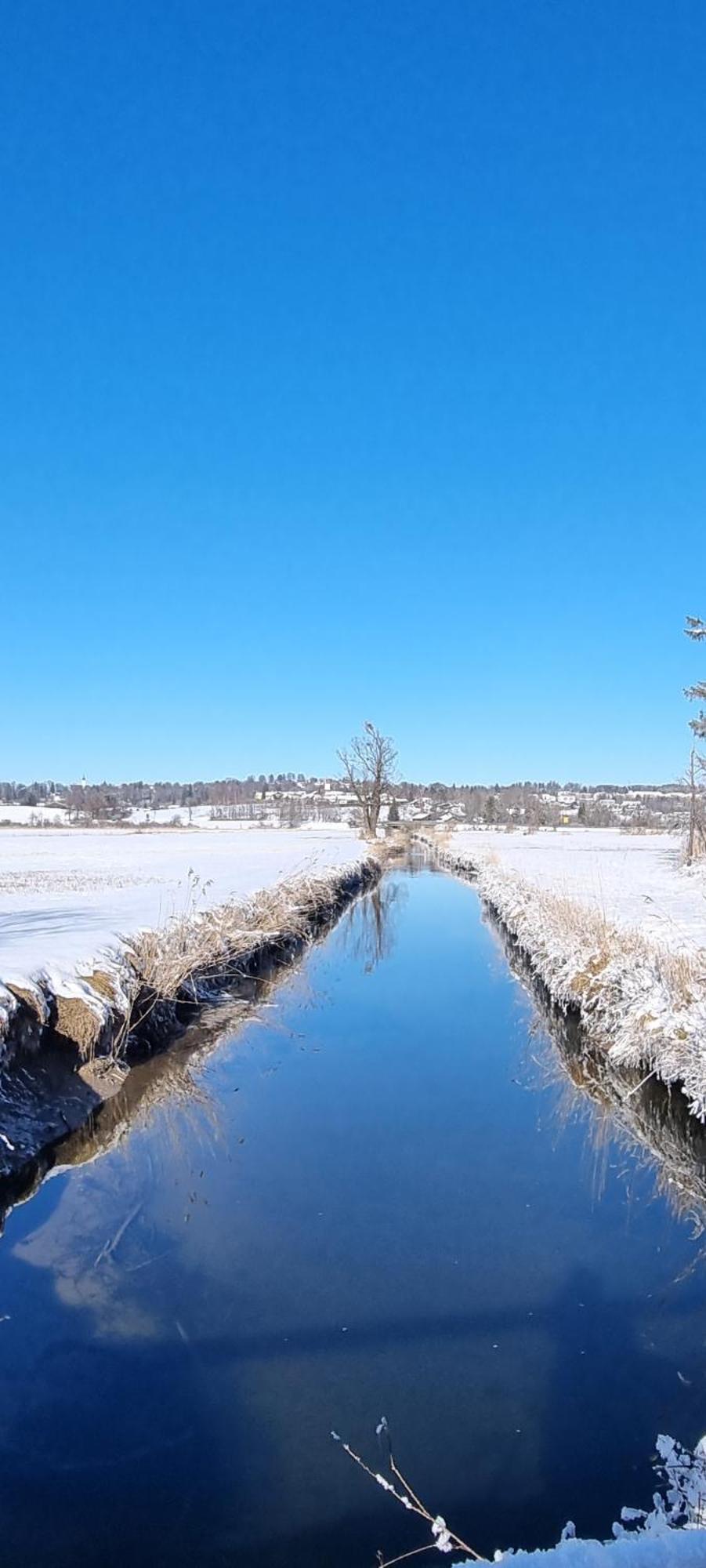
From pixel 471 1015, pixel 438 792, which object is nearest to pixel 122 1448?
pixel 471 1015

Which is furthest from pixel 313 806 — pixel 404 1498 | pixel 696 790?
pixel 404 1498

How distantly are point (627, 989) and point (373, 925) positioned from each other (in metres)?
11.9

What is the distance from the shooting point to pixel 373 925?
2111cm

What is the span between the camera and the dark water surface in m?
3.63

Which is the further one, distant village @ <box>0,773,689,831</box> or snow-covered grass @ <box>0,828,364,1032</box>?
distant village @ <box>0,773,689,831</box>

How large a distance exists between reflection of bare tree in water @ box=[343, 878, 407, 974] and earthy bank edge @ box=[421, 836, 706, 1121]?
2.98 metres

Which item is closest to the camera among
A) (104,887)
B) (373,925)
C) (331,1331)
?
(331,1331)

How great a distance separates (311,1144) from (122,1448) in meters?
3.53

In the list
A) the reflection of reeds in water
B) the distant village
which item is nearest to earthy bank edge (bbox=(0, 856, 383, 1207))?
the reflection of reeds in water

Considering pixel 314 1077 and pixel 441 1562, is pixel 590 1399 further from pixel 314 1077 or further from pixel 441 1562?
pixel 314 1077

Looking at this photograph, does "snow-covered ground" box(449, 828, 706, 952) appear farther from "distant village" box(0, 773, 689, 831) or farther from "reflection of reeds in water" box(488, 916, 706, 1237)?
"distant village" box(0, 773, 689, 831)

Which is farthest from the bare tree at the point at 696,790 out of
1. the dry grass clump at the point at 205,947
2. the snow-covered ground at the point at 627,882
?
the dry grass clump at the point at 205,947

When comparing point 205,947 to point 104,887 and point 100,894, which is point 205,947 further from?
point 104,887

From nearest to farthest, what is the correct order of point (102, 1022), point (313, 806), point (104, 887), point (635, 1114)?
point (635, 1114), point (102, 1022), point (104, 887), point (313, 806)
